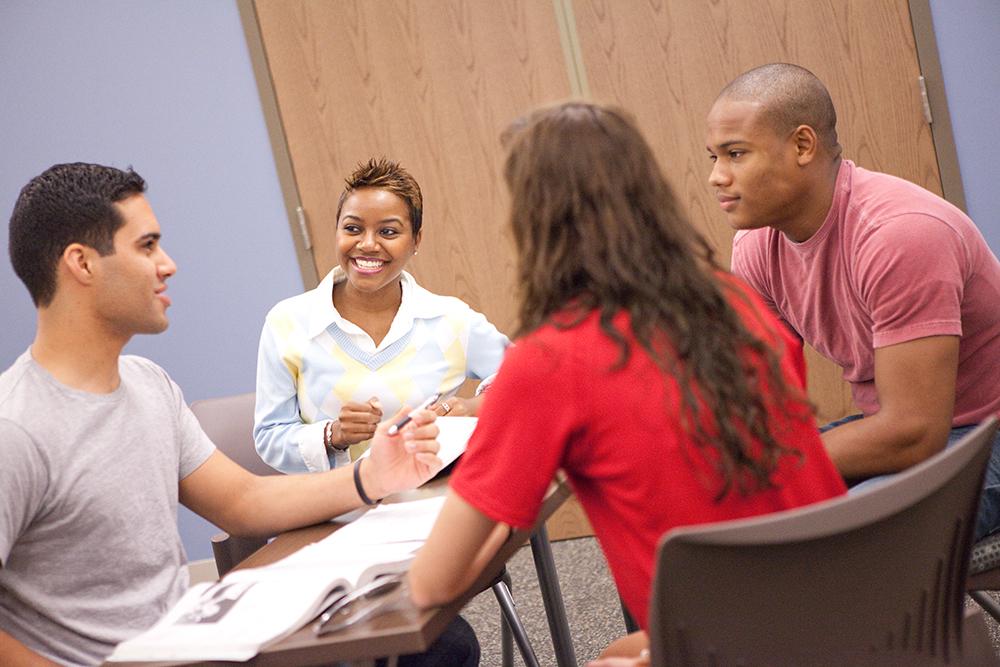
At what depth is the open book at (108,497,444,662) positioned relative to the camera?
1.30 meters

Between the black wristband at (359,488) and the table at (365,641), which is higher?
the black wristband at (359,488)

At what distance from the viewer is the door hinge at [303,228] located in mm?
4199

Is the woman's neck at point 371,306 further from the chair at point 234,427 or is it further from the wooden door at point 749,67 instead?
the wooden door at point 749,67

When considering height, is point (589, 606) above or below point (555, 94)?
below

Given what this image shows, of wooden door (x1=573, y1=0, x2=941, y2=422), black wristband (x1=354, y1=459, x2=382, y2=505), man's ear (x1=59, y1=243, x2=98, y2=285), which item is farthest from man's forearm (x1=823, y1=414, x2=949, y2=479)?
wooden door (x1=573, y1=0, x2=941, y2=422)

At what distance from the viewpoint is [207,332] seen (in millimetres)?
4344

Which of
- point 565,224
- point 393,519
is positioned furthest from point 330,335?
point 565,224

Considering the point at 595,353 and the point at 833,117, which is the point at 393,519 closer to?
the point at 595,353

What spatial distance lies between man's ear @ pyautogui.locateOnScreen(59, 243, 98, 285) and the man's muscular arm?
136 cm

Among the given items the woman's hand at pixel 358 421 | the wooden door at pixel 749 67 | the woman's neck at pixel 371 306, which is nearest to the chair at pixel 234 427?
the woman's neck at pixel 371 306

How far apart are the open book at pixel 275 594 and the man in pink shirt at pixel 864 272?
855 mm

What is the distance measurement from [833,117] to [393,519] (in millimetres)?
1296

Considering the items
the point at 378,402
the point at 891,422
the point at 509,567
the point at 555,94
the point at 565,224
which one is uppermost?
the point at 555,94

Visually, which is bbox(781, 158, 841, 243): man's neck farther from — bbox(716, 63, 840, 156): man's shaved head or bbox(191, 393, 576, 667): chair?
bbox(191, 393, 576, 667): chair
